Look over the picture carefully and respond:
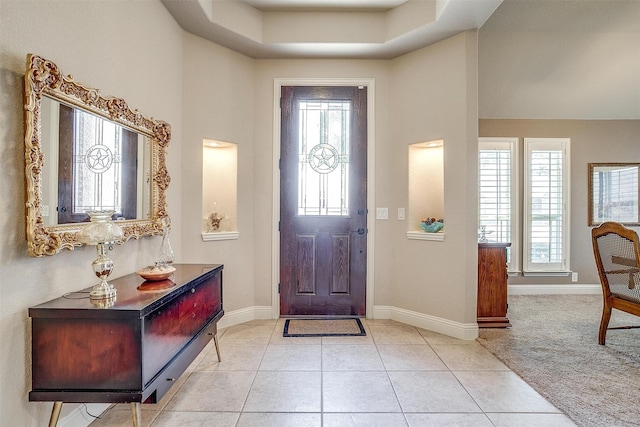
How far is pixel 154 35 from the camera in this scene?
2.57 metres

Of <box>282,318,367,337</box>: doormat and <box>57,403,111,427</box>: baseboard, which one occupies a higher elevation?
<box>57,403,111,427</box>: baseboard

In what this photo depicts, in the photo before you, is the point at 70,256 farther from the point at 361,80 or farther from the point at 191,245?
the point at 361,80

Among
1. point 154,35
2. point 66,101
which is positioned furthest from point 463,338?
point 154,35

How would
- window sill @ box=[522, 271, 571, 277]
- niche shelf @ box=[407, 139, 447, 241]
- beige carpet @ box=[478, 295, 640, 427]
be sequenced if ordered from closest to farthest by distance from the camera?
beige carpet @ box=[478, 295, 640, 427] < niche shelf @ box=[407, 139, 447, 241] < window sill @ box=[522, 271, 571, 277]

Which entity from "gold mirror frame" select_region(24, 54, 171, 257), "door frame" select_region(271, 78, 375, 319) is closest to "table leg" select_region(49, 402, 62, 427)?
"gold mirror frame" select_region(24, 54, 171, 257)

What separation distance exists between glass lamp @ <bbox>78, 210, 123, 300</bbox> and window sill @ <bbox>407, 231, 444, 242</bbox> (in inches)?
108

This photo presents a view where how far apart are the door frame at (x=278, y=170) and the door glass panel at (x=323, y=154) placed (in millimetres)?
229

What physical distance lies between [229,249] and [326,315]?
4.35ft

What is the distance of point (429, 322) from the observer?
335 centimetres

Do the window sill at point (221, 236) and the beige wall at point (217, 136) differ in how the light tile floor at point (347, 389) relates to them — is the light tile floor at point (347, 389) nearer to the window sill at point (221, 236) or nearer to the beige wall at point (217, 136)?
the beige wall at point (217, 136)

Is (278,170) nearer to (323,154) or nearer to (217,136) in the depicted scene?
(323,154)

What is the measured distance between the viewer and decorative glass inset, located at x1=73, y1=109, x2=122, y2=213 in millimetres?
1745

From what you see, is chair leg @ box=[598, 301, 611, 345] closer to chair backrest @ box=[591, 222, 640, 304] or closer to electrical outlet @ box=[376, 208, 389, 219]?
chair backrest @ box=[591, 222, 640, 304]

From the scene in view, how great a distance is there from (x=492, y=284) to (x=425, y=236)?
883 millimetres
